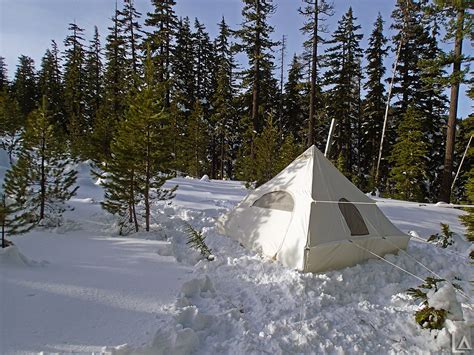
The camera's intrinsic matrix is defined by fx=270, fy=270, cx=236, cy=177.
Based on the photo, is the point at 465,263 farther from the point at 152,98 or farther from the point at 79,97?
the point at 79,97

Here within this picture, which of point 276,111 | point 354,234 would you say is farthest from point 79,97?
point 354,234

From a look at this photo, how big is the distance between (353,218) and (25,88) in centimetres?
4575

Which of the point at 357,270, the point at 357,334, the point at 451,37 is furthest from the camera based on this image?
the point at 451,37

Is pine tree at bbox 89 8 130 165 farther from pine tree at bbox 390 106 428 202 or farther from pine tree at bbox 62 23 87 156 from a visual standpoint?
pine tree at bbox 390 106 428 202

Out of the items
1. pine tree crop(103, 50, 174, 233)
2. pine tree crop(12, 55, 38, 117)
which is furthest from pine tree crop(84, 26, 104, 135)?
pine tree crop(103, 50, 174, 233)

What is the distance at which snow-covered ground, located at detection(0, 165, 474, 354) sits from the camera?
3.31 meters

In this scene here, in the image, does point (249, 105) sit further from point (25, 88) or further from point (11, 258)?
point (25, 88)

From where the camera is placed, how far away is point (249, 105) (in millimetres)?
27562

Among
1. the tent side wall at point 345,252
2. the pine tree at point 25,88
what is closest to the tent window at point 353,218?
the tent side wall at point 345,252

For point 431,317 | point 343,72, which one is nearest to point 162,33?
point 343,72

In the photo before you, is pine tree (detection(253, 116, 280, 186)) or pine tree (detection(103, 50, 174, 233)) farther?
pine tree (detection(253, 116, 280, 186))

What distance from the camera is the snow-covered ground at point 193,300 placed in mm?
3312

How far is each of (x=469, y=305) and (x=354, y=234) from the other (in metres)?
2.29

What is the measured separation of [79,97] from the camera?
105ft
